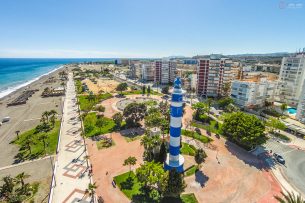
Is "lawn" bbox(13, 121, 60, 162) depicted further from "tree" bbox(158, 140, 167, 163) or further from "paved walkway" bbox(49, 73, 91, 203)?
"tree" bbox(158, 140, 167, 163)

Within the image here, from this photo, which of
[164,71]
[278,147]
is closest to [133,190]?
[278,147]

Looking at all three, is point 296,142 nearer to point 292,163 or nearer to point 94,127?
point 292,163

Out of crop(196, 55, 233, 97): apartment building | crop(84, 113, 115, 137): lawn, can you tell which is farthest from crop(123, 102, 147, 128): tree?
crop(196, 55, 233, 97): apartment building

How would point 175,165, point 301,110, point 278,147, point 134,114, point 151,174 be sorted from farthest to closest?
point 301,110 → point 134,114 → point 278,147 → point 175,165 → point 151,174

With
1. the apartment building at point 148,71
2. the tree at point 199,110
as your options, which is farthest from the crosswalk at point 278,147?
the apartment building at point 148,71

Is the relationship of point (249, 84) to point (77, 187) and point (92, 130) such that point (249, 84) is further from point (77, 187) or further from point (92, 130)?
point (77, 187)

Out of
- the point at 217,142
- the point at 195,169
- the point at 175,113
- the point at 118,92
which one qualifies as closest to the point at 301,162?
the point at 217,142
